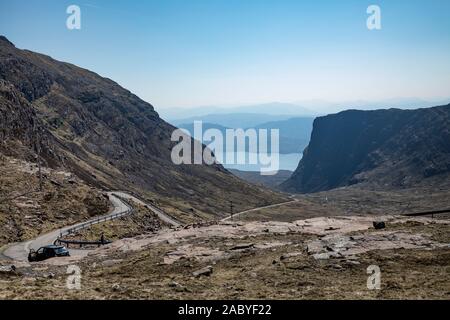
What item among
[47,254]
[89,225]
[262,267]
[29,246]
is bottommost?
[89,225]

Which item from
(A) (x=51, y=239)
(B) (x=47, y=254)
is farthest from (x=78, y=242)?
(B) (x=47, y=254)

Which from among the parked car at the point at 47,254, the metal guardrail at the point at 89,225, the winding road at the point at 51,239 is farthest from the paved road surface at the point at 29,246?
the parked car at the point at 47,254

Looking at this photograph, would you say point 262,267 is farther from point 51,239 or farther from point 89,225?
point 89,225

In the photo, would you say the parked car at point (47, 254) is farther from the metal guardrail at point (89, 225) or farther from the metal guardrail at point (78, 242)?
the metal guardrail at point (89, 225)

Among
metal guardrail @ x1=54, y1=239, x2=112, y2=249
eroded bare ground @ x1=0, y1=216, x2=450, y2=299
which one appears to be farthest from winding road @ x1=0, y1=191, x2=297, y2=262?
eroded bare ground @ x1=0, y1=216, x2=450, y2=299

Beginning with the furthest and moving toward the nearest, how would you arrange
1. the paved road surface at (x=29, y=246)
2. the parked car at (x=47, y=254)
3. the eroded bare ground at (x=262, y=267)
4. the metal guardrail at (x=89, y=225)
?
1. the metal guardrail at (x=89, y=225)
2. the paved road surface at (x=29, y=246)
3. the parked car at (x=47, y=254)
4. the eroded bare ground at (x=262, y=267)

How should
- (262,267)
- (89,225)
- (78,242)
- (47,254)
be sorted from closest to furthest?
(262,267)
(47,254)
(78,242)
(89,225)
